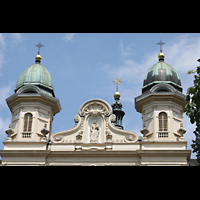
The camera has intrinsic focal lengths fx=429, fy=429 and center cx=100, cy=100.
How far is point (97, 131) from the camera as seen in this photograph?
94.2ft

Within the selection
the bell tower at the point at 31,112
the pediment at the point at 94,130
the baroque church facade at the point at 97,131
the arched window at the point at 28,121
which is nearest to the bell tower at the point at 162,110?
the baroque church facade at the point at 97,131

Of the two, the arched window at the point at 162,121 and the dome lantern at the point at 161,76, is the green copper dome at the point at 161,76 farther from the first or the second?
the arched window at the point at 162,121

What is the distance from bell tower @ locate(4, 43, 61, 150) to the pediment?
56.3 inches

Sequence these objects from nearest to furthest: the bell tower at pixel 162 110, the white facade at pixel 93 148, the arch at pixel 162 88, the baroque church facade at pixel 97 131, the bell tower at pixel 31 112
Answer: the white facade at pixel 93 148, the baroque church facade at pixel 97 131, the bell tower at pixel 31 112, the bell tower at pixel 162 110, the arch at pixel 162 88

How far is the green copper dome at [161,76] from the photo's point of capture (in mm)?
31547

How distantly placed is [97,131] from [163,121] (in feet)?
15.1

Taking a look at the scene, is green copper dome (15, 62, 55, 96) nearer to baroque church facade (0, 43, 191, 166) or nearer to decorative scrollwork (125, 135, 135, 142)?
baroque church facade (0, 43, 191, 166)

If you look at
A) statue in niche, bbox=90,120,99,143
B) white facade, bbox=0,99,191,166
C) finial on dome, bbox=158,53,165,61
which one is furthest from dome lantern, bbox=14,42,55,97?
finial on dome, bbox=158,53,165,61

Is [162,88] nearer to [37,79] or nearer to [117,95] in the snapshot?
[37,79]

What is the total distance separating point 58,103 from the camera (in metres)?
31.8
